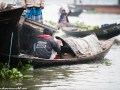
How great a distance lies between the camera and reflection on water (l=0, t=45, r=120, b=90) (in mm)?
8844

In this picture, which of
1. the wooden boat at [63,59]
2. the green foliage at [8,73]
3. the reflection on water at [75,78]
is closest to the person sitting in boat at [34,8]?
the wooden boat at [63,59]

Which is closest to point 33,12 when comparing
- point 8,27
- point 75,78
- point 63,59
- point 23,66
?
point 63,59

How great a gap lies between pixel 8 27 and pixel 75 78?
2086mm

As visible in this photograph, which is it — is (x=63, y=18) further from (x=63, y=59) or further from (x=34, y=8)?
(x=63, y=59)

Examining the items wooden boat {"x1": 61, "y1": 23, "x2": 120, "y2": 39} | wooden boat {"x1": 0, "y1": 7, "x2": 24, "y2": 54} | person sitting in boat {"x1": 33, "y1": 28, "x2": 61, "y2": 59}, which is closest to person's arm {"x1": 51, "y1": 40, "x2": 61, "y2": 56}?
person sitting in boat {"x1": 33, "y1": 28, "x2": 61, "y2": 59}

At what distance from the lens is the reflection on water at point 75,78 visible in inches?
348

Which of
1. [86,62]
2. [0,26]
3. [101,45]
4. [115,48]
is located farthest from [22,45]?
[115,48]

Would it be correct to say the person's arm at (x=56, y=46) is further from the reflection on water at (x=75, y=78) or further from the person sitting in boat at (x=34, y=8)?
the person sitting in boat at (x=34, y=8)

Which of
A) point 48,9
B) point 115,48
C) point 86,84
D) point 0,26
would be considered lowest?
point 48,9

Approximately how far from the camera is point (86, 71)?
10867mm

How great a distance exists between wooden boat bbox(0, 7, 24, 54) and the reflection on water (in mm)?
931

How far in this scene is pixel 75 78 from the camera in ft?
32.3

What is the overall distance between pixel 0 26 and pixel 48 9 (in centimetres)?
4501

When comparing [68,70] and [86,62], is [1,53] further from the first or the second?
[86,62]
